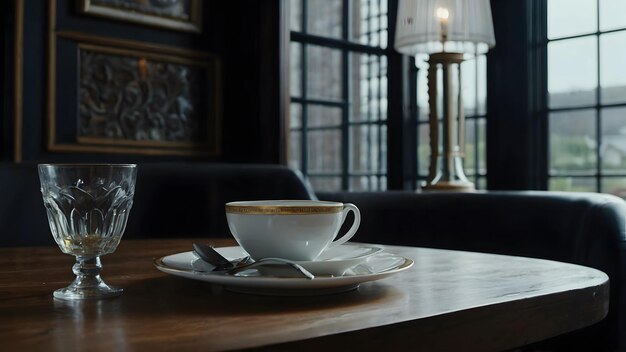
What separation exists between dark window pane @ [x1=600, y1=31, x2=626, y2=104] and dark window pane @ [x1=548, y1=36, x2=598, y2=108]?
3cm

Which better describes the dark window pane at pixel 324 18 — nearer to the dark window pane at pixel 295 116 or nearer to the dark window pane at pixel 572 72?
the dark window pane at pixel 295 116

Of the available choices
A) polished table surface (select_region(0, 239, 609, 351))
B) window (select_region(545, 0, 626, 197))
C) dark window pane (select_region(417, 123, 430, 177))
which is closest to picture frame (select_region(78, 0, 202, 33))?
dark window pane (select_region(417, 123, 430, 177))

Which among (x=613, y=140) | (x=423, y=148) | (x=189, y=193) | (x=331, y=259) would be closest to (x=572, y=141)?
A: (x=613, y=140)

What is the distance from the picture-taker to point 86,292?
0.62 meters

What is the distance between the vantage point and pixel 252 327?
49 cm

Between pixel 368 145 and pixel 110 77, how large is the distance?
45.0 inches

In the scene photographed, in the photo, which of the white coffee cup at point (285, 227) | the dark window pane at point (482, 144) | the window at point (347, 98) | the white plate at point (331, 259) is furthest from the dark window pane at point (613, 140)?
the white coffee cup at point (285, 227)

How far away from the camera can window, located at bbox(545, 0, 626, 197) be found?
239cm

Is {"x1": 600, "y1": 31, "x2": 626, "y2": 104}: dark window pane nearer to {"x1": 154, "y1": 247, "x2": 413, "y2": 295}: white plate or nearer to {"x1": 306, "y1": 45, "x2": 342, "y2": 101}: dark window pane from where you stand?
{"x1": 306, "y1": 45, "x2": 342, "y2": 101}: dark window pane

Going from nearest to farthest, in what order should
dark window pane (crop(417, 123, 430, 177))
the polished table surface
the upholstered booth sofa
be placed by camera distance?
the polished table surface
the upholstered booth sofa
dark window pane (crop(417, 123, 430, 177))

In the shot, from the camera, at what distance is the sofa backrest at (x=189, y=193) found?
1884 millimetres

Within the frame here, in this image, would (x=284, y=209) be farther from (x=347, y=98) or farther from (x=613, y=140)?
(x=347, y=98)

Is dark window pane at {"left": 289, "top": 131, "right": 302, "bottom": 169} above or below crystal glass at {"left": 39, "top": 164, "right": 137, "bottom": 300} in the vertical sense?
above

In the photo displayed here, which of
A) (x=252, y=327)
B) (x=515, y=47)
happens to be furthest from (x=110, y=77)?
(x=252, y=327)
